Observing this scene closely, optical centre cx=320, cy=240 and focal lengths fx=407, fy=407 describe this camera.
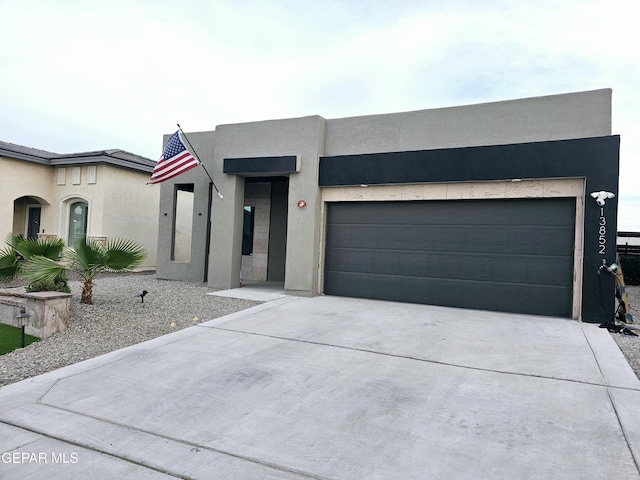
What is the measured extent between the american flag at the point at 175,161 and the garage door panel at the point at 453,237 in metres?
4.09

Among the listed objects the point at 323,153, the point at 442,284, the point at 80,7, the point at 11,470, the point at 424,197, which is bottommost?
the point at 11,470

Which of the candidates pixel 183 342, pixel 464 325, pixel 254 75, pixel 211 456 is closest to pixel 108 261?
pixel 183 342

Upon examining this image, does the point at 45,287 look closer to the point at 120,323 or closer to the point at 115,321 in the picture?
the point at 115,321

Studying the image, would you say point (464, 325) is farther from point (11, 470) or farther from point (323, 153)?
point (11, 470)

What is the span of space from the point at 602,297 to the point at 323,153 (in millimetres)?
7077

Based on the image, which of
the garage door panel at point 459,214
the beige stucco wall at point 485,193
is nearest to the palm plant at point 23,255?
the beige stucco wall at point 485,193

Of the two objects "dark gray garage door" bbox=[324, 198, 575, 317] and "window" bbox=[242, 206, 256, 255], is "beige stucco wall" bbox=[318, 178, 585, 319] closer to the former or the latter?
"dark gray garage door" bbox=[324, 198, 575, 317]

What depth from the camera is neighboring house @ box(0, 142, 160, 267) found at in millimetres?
16438

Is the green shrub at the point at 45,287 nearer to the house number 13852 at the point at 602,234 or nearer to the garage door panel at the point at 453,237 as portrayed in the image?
the garage door panel at the point at 453,237

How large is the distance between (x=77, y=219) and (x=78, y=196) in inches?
43.5

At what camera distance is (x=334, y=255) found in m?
10.9

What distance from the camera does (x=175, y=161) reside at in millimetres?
10352

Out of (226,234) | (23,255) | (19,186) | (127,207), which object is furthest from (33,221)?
(23,255)

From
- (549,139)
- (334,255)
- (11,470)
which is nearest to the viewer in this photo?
(11,470)
